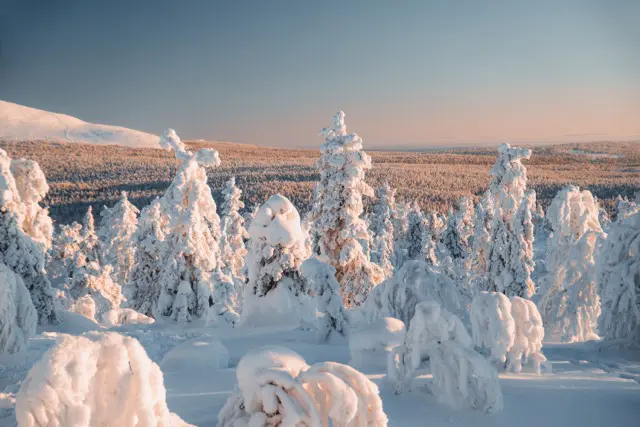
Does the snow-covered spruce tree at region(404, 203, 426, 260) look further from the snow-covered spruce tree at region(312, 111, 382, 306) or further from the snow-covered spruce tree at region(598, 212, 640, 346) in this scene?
the snow-covered spruce tree at region(598, 212, 640, 346)

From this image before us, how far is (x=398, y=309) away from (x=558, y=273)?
879 centimetres

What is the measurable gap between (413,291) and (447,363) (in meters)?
4.25

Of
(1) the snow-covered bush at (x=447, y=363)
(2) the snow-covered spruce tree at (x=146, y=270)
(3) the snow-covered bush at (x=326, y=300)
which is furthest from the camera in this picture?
(2) the snow-covered spruce tree at (x=146, y=270)

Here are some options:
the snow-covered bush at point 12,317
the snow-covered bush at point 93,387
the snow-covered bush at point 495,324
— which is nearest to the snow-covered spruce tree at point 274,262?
the snow-covered bush at point 12,317

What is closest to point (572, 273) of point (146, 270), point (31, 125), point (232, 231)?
point (146, 270)

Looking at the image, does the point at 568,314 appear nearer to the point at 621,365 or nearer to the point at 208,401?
the point at 621,365

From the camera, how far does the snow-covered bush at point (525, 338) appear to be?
823 centimetres

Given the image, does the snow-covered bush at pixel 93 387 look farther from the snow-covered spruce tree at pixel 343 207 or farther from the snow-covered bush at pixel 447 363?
the snow-covered spruce tree at pixel 343 207

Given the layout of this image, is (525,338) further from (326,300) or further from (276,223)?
(276,223)

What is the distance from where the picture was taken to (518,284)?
79.9 ft

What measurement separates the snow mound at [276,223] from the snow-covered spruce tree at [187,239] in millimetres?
4382

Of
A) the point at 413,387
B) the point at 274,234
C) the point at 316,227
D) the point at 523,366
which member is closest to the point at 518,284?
the point at 316,227

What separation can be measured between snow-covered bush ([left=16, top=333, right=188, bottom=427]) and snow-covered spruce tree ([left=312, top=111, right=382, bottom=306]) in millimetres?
16909

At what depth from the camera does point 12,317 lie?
32.0 feet
